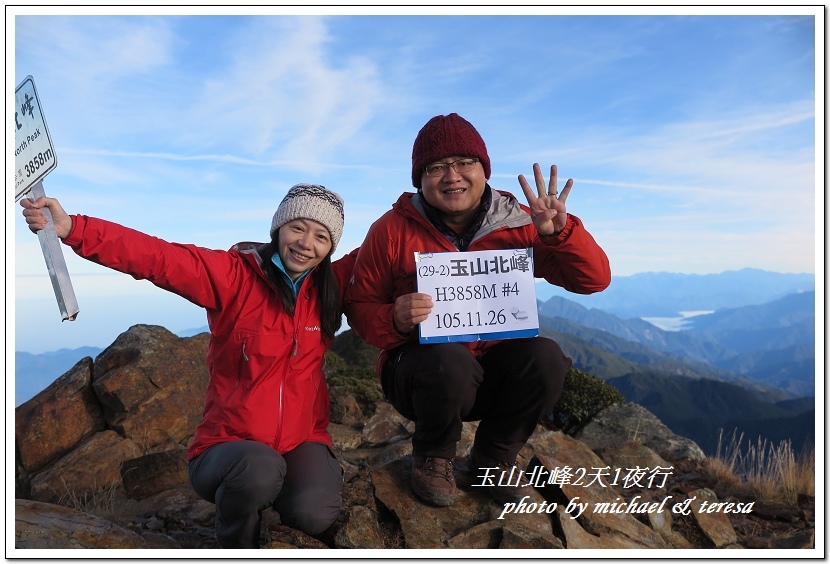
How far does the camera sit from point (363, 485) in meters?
5.26

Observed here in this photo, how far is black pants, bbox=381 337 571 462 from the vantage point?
4.22 meters

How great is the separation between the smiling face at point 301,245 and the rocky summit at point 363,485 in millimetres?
1834

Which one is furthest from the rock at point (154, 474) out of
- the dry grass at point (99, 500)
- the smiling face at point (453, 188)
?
the smiling face at point (453, 188)

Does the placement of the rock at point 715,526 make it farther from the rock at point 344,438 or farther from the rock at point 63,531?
the rock at point 63,531

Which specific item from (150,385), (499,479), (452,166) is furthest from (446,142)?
(150,385)

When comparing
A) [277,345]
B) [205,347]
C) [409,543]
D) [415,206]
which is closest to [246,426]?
[277,345]

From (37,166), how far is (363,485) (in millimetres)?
3317

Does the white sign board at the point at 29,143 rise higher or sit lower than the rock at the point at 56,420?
higher

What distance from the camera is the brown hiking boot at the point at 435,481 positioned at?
182 inches

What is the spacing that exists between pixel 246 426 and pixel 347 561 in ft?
3.66

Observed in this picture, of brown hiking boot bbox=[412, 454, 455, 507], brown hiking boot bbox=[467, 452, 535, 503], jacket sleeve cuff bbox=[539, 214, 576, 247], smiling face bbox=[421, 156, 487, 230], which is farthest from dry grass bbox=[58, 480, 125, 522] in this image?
jacket sleeve cuff bbox=[539, 214, 576, 247]

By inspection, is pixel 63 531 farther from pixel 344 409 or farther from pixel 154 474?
pixel 344 409

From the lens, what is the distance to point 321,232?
169 inches

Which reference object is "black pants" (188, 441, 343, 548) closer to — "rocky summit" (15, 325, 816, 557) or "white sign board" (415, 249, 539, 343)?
"rocky summit" (15, 325, 816, 557)
